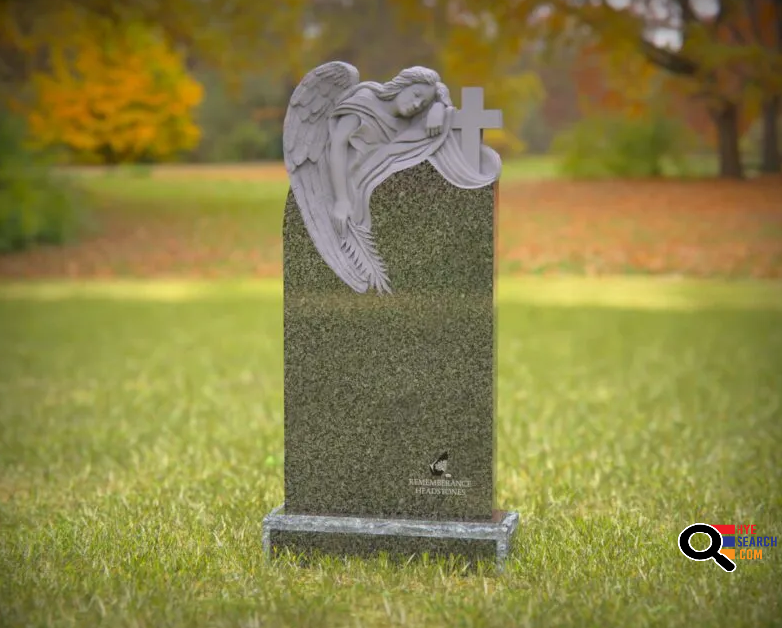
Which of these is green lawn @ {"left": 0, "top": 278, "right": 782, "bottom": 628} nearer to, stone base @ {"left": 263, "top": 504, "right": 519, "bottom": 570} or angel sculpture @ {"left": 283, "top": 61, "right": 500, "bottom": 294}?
stone base @ {"left": 263, "top": 504, "right": 519, "bottom": 570}

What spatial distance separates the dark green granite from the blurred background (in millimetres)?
14204

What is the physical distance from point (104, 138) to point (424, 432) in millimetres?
19757

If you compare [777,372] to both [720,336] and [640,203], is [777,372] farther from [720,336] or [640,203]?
[640,203]

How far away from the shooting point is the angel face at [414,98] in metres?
5.21

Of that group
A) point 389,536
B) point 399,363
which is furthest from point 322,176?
point 389,536

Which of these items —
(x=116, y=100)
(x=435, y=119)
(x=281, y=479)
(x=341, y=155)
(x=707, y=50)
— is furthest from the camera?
(x=116, y=100)

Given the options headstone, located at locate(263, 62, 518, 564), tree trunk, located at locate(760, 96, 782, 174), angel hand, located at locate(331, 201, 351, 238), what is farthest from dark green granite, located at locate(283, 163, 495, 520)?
tree trunk, located at locate(760, 96, 782, 174)

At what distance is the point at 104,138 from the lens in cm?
2356

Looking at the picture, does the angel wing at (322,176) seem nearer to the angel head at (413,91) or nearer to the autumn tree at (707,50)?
the angel head at (413,91)

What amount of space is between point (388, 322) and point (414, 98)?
1.06 metres

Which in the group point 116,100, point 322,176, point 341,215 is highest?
point 116,100

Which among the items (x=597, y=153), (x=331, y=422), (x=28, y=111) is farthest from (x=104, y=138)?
(x=331, y=422)

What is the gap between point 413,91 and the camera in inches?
206

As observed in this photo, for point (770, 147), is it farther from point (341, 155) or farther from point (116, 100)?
point (341, 155)
